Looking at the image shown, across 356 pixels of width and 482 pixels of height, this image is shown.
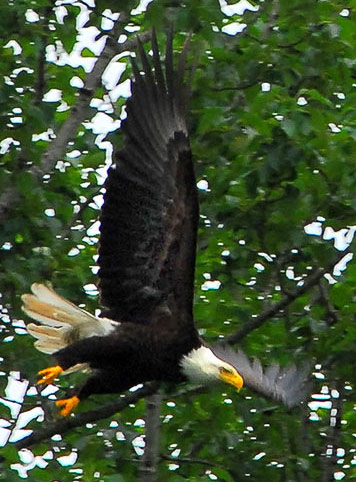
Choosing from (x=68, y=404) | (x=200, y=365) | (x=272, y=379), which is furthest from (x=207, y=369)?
(x=68, y=404)

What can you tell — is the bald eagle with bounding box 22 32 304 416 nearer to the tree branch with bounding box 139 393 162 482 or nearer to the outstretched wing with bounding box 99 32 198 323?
the outstretched wing with bounding box 99 32 198 323

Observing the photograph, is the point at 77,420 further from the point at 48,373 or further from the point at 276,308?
the point at 276,308

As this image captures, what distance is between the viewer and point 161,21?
590 centimetres

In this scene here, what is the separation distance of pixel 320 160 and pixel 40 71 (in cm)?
128

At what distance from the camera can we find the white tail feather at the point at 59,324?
6480 millimetres

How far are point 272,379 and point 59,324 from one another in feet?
3.33

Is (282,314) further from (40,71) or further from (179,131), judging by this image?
(40,71)

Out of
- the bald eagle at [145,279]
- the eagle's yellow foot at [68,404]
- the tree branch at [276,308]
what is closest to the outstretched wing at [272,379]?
the bald eagle at [145,279]

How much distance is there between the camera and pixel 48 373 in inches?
256

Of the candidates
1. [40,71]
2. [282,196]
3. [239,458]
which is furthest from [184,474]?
[40,71]

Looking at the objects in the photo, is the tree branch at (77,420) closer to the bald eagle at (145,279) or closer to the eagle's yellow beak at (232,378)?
the bald eagle at (145,279)

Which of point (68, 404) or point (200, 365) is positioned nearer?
point (200, 365)

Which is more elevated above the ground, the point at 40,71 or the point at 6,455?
the point at 40,71

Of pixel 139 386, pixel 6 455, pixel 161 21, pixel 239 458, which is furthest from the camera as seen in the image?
pixel 139 386
